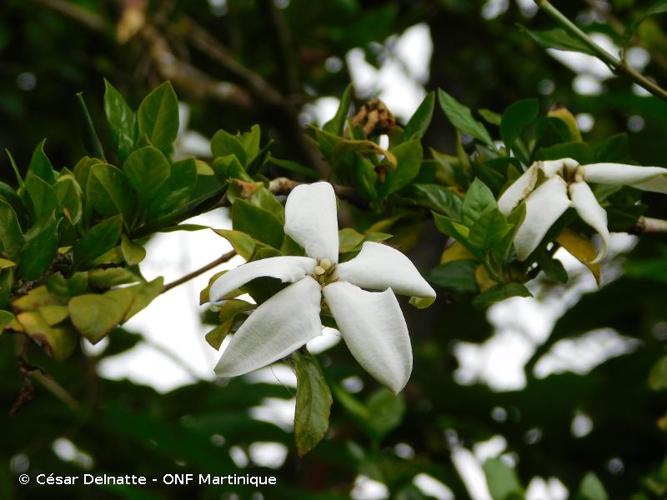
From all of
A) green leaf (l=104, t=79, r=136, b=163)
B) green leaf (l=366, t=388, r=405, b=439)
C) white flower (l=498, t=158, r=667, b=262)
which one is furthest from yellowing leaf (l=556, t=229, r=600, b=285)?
A: green leaf (l=366, t=388, r=405, b=439)

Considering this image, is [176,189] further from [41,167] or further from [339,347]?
[339,347]

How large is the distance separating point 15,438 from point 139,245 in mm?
1103

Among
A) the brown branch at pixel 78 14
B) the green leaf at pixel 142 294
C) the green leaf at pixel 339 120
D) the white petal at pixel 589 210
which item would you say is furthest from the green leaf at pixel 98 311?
the brown branch at pixel 78 14

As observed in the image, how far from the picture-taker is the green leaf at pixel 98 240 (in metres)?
0.64

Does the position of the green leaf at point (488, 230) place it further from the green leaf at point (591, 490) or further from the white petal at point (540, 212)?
the green leaf at point (591, 490)

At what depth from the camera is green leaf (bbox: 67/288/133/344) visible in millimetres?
620

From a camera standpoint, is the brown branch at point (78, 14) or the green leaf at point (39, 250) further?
the brown branch at point (78, 14)

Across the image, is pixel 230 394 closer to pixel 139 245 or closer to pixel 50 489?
pixel 50 489

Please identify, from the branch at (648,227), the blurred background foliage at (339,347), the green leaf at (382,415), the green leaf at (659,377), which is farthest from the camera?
the blurred background foliage at (339,347)

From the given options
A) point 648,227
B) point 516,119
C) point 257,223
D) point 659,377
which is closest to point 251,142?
point 257,223

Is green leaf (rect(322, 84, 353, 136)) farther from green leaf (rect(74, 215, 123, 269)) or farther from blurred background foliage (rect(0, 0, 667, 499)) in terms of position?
blurred background foliage (rect(0, 0, 667, 499))

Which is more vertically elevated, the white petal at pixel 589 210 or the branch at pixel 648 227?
the white petal at pixel 589 210

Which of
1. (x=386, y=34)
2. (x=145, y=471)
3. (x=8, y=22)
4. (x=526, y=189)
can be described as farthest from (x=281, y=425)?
(x=8, y=22)

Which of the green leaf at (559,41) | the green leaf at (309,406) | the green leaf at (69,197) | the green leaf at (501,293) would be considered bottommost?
the green leaf at (501,293)
